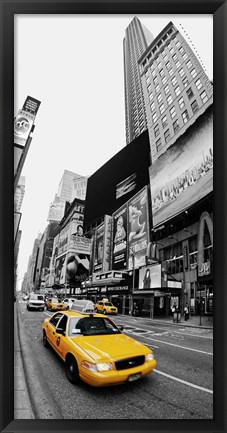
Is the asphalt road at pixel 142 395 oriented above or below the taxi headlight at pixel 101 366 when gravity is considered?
below

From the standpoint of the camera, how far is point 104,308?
3091 centimetres

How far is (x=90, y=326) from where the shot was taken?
20.4ft

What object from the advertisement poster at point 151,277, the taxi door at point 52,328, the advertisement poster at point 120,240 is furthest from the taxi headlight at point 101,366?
the advertisement poster at point 120,240

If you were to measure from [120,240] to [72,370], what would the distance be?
52.0m

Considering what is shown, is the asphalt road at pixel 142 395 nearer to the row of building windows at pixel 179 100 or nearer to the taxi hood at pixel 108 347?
the taxi hood at pixel 108 347

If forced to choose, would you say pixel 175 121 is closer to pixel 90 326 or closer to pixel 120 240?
pixel 120 240

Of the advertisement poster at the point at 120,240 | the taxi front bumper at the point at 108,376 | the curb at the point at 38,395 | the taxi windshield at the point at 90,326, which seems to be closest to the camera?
the curb at the point at 38,395

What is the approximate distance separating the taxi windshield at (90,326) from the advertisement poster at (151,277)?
25532 millimetres

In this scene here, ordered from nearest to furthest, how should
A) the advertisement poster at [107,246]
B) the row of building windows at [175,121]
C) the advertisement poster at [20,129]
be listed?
the advertisement poster at [20,129] → the row of building windows at [175,121] → the advertisement poster at [107,246]

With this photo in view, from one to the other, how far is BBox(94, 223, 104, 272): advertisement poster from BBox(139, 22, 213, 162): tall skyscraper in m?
23.1

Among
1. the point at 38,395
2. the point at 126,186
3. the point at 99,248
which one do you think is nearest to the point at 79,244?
the point at 99,248

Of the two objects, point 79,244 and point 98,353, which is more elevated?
point 79,244

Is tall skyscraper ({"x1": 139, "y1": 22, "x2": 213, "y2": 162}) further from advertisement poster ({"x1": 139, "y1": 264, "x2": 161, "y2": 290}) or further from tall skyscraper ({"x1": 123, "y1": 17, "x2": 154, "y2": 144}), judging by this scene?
tall skyscraper ({"x1": 123, "y1": 17, "x2": 154, "y2": 144})

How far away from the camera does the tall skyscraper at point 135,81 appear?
118344 millimetres
